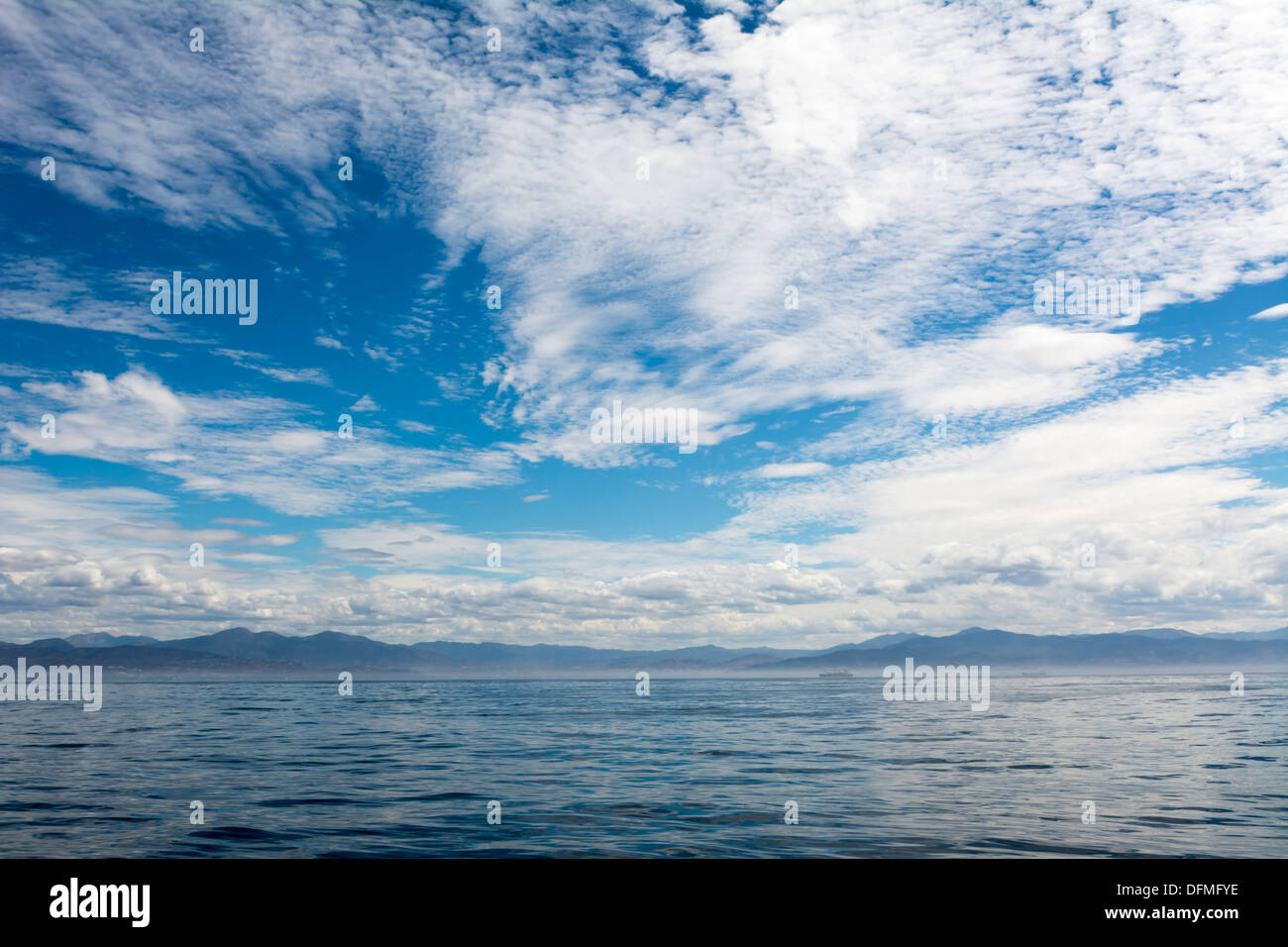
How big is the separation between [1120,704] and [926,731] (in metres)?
47.6

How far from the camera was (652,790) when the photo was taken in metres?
27.3

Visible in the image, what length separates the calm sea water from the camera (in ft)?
62.6

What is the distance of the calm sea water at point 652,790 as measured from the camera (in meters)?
19.1
